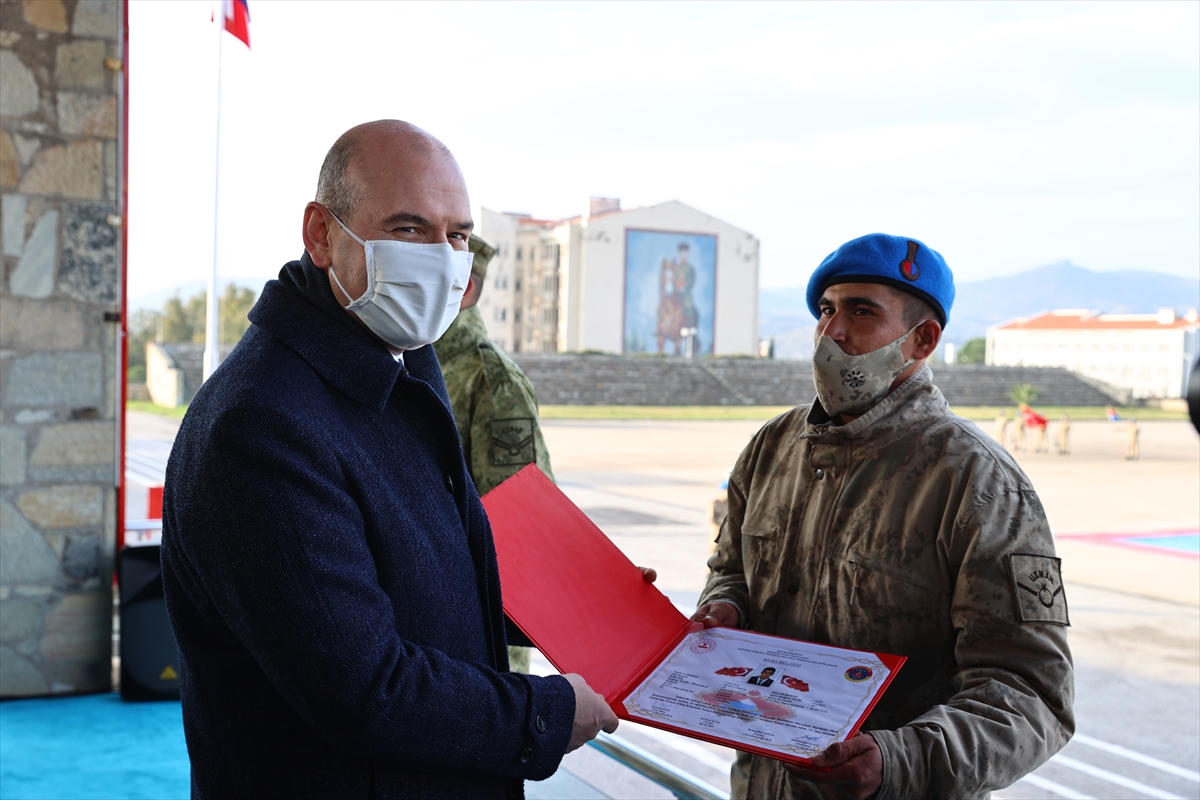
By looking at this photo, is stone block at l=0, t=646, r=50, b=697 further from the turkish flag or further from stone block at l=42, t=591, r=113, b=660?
the turkish flag

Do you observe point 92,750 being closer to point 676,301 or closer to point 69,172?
point 69,172

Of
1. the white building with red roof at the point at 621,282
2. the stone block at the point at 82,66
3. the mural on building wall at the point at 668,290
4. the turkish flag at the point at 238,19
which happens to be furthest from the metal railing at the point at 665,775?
the mural on building wall at the point at 668,290

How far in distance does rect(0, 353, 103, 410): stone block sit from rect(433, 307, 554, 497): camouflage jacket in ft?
7.41

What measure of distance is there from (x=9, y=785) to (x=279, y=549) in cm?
335

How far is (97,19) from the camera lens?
4.45 meters

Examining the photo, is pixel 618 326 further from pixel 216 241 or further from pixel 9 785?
pixel 9 785

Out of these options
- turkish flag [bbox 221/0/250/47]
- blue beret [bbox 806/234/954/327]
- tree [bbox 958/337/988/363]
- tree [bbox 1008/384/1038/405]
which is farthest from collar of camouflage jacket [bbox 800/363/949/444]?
tree [bbox 958/337/988/363]

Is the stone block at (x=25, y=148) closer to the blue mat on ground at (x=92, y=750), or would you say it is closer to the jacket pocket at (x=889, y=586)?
the blue mat on ground at (x=92, y=750)

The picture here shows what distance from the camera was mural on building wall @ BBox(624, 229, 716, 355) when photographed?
240 feet

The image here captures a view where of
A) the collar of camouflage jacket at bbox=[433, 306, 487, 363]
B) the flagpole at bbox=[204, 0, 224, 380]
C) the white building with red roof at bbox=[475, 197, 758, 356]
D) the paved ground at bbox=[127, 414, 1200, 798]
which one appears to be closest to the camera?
the collar of camouflage jacket at bbox=[433, 306, 487, 363]

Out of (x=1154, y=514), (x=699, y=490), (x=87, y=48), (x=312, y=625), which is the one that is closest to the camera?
(x=312, y=625)

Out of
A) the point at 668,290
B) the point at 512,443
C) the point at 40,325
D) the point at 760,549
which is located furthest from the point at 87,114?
the point at 668,290

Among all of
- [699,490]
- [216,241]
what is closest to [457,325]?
[216,241]

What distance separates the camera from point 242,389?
1.24m
